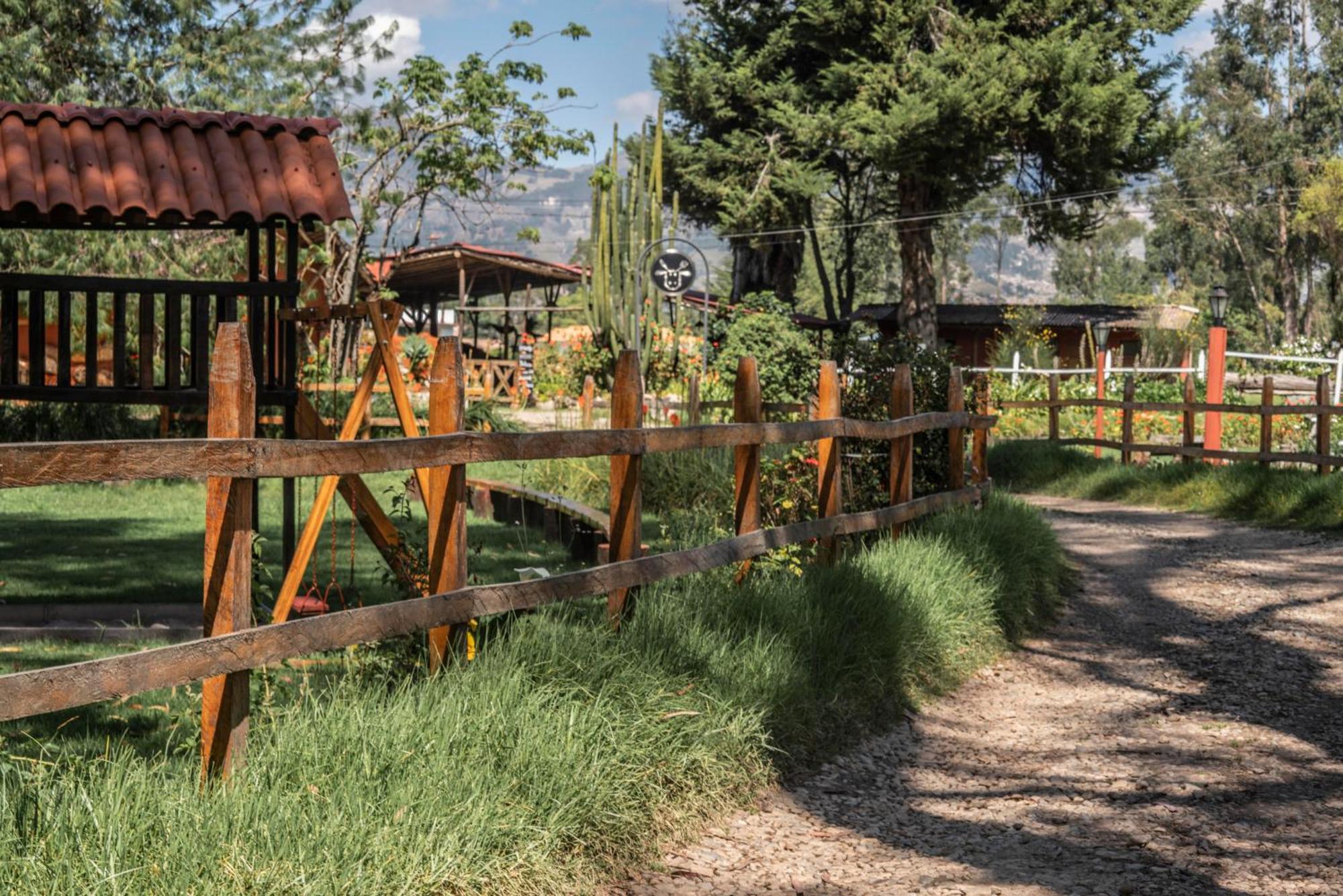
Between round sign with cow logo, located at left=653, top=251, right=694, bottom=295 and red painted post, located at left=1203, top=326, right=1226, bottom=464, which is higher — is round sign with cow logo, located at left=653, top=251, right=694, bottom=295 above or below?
above

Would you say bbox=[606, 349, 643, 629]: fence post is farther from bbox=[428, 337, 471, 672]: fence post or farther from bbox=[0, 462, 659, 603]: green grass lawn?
bbox=[428, 337, 471, 672]: fence post

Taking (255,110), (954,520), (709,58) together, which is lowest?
(954,520)

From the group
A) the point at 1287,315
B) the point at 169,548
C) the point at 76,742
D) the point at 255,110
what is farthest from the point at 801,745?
the point at 1287,315

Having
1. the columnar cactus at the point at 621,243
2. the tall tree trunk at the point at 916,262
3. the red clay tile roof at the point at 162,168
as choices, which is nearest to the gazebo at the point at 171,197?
the red clay tile roof at the point at 162,168

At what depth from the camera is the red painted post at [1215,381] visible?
60.3ft

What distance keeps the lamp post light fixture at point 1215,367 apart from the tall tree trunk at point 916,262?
57.2 feet

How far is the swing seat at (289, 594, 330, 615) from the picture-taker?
7.07 meters

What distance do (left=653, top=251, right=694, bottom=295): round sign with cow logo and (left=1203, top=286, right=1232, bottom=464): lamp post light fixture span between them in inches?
294

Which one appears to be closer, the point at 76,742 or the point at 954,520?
the point at 76,742

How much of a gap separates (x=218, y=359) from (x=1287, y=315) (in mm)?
66217

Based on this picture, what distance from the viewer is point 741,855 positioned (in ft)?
15.4

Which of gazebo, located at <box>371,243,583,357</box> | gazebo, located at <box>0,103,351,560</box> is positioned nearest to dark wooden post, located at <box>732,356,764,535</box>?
gazebo, located at <box>0,103,351,560</box>

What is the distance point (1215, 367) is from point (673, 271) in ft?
26.6

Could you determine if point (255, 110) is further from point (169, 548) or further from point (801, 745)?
point (801, 745)
